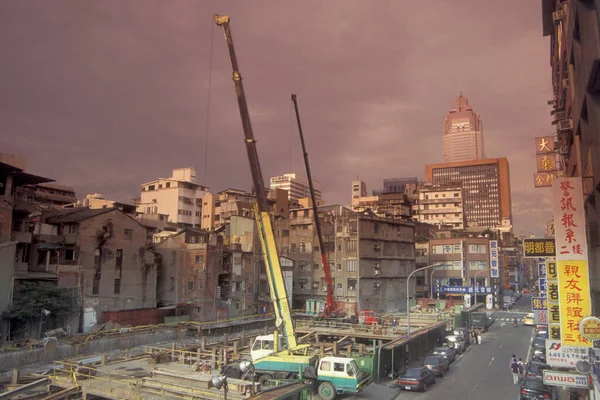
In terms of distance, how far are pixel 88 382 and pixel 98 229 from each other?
2867 cm

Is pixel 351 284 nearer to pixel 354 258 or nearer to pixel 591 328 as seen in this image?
pixel 354 258

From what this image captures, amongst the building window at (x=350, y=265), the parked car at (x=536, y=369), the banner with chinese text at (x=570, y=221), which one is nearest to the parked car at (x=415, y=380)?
the parked car at (x=536, y=369)

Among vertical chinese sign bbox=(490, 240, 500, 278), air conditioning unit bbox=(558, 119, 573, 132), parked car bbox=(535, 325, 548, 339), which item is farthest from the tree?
vertical chinese sign bbox=(490, 240, 500, 278)

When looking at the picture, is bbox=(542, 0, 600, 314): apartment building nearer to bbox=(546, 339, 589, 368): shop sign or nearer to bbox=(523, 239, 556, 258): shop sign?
bbox=(523, 239, 556, 258): shop sign

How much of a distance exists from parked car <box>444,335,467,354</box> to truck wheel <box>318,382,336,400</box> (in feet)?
71.4

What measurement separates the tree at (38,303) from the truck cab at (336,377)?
95.1ft

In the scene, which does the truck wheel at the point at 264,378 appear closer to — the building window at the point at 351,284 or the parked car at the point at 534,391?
the parked car at the point at 534,391

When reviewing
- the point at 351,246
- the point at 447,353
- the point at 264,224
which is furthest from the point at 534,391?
the point at 351,246

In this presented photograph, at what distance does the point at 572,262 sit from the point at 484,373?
65.8ft

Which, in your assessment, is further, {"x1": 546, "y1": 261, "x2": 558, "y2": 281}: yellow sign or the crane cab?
the crane cab

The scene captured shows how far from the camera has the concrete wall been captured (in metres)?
50.9

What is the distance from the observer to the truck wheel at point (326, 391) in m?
28.2

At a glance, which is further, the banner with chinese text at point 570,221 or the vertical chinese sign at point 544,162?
the vertical chinese sign at point 544,162

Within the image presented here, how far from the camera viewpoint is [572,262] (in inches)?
794
